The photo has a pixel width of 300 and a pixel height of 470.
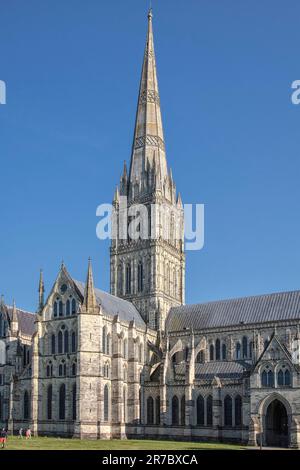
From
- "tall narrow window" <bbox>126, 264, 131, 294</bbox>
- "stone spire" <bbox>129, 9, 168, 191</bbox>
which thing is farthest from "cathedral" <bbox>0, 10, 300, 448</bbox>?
"stone spire" <bbox>129, 9, 168, 191</bbox>

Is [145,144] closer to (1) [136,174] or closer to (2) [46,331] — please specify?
(1) [136,174]

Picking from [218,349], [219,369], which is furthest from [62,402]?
[218,349]

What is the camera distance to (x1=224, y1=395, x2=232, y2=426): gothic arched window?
70125 millimetres

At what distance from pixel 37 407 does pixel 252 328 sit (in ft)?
82.3

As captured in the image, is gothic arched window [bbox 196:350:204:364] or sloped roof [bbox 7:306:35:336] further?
A: sloped roof [bbox 7:306:35:336]

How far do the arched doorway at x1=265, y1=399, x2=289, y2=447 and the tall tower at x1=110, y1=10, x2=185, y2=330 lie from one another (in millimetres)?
22452

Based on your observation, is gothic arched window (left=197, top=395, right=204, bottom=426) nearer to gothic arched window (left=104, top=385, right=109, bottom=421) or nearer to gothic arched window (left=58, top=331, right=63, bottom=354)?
gothic arched window (left=104, top=385, right=109, bottom=421)

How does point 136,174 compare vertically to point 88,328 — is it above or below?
above

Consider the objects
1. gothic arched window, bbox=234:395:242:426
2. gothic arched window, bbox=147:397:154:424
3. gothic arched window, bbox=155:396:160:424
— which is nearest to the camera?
gothic arched window, bbox=234:395:242:426

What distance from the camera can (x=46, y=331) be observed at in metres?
76.6

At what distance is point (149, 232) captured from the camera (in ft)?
297
